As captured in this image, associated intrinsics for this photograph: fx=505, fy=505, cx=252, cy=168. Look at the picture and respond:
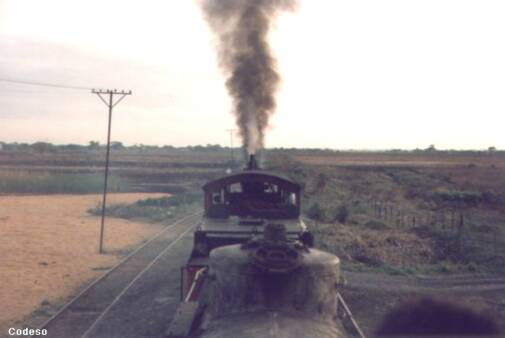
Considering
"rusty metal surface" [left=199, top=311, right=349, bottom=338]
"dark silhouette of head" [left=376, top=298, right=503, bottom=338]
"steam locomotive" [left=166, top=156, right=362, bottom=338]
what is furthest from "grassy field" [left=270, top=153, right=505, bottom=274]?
"dark silhouette of head" [left=376, top=298, right=503, bottom=338]

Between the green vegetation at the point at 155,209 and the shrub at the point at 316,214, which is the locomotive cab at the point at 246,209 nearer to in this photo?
the shrub at the point at 316,214

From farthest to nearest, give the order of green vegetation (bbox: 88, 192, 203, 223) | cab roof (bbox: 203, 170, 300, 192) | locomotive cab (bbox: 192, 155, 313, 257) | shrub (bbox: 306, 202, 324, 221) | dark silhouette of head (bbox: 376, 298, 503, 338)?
green vegetation (bbox: 88, 192, 203, 223) → shrub (bbox: 306, 202, 324, 221) → cab roof (bbox: 203, 170, 300, 192) → locomotive cab (bbox: 192, 155, 313, 257) → dark silhouette of head (bbox: 376, 298, 503, 338)

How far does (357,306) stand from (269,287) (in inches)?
350

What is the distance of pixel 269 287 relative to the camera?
588 cm

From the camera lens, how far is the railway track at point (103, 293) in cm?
1190

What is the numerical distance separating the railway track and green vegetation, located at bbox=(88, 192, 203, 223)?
9530mm

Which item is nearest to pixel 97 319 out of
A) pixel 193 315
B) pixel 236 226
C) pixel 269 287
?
pixel 236 226

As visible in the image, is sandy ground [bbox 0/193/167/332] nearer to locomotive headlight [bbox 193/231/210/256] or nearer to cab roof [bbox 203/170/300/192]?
locomotive headlight [bbox 193/231/210/256]

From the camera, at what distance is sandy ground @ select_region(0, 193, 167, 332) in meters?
15.0

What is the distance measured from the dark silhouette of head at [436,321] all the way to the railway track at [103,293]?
10134mm

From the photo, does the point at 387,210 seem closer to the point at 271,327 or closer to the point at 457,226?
the point at 457,226

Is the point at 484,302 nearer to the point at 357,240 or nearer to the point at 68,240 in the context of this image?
the point at 357,240

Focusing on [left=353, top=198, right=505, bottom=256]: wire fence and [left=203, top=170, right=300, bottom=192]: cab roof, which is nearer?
[left=203, top=170, right=300, bottom=192]: cab roof

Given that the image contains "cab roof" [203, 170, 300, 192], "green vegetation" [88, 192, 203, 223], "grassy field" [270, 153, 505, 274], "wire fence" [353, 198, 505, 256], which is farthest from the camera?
"green vegetation" [88, 192, 203, 223]
